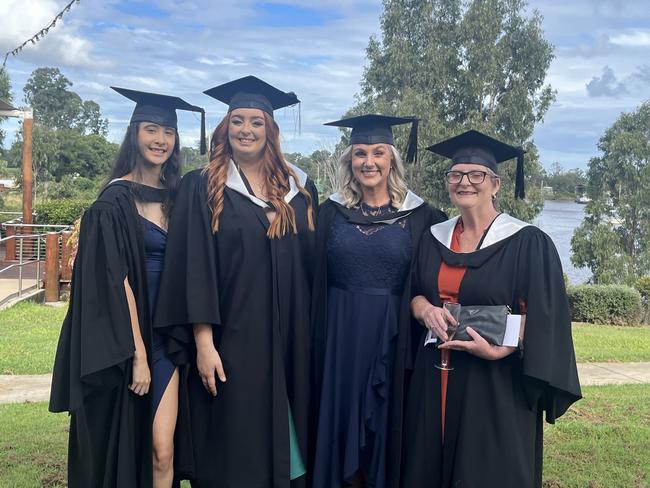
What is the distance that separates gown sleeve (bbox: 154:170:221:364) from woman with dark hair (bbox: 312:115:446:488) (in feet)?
1.88

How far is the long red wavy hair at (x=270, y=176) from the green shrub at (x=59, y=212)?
18.4 metres

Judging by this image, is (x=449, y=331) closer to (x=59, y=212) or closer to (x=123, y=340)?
(x=123, y=340)

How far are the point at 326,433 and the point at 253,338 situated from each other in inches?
25.0

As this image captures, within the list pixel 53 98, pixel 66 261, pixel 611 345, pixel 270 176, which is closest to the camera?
pixel 270 176

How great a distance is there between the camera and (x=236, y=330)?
132 inches

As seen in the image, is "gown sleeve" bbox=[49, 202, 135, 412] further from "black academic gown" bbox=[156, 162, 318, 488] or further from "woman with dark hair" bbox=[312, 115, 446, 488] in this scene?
"woman with dark hair" bbox=[312, 115, 446, 488]

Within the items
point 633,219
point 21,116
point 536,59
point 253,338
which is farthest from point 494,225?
point 536,59

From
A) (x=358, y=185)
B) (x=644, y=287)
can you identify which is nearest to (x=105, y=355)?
(x=358, y=185)

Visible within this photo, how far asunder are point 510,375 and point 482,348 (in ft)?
0.76

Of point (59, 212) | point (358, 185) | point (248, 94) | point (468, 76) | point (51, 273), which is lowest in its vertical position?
point (51, 273)

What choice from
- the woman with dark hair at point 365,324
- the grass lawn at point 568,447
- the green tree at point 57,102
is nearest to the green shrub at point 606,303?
the grass lawn at point 568,447

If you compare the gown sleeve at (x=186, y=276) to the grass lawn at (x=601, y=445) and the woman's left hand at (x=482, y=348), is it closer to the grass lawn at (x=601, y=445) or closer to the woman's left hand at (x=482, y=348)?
the woman's left hand at (x=482, y=348)

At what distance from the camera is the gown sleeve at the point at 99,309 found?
10.2 feet

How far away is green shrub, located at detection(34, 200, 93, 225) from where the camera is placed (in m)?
20.7
